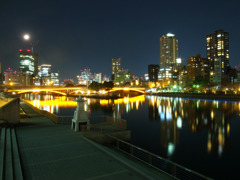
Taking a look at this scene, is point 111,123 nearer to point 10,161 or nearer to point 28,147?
point 28,147

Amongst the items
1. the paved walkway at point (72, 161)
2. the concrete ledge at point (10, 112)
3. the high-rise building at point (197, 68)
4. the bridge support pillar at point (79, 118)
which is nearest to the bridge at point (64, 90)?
the high-rise building at point (197, 68)

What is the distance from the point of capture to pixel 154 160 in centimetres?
1744

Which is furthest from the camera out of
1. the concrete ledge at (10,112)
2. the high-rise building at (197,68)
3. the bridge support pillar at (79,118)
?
the high-rise building at (197,68)

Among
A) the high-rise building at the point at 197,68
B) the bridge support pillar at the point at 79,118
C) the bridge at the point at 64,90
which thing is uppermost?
the high-rise building at the point at 197,68

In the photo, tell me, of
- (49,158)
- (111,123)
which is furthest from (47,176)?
(111,123)

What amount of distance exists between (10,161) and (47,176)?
238 cm

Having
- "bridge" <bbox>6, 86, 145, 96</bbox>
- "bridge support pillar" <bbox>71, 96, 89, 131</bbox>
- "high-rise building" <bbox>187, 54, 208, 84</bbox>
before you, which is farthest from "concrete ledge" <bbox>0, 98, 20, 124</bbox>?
"high-rise building" <bbox>187, 54, 208, 84</bbox>

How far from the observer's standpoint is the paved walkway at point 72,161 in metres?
9.28

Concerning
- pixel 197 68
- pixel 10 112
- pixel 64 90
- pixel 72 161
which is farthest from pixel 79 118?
pixel 197 68

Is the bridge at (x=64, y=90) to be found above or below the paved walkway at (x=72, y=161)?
above

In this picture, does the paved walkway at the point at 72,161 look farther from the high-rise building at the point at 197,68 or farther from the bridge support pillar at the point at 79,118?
the high-rise building at the point at 197,68

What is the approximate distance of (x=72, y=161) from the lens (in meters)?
11.0

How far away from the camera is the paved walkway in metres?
9.28

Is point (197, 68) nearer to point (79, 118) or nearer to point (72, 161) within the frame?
point (79, 118)
